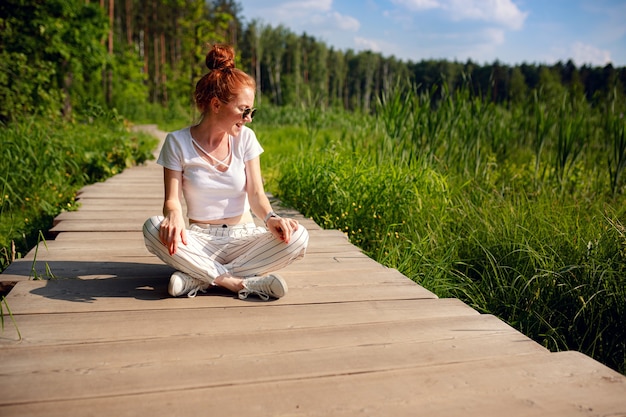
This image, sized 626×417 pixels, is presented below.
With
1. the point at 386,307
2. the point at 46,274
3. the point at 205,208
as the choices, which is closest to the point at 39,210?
the point at 46,274

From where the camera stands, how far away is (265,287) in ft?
6.17

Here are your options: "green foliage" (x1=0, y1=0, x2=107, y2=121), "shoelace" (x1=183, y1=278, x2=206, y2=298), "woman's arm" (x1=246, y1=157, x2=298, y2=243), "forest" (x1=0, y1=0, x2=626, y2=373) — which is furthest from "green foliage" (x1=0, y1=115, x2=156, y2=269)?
"woman's arm" (x1=246, y1=157, x2=298, y2=243)

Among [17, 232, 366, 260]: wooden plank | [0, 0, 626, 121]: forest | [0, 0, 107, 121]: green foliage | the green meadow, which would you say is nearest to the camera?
the green meadow

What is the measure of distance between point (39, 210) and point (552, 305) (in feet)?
11.5

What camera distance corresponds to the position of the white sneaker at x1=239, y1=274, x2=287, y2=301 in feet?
6.07

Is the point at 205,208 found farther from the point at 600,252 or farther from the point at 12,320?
the point at 600,252

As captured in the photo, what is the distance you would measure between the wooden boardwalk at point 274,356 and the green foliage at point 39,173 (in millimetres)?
1164

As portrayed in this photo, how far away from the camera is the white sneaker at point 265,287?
6.07 ft

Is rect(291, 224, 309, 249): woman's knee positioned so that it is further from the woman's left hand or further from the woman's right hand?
the woman's right hand

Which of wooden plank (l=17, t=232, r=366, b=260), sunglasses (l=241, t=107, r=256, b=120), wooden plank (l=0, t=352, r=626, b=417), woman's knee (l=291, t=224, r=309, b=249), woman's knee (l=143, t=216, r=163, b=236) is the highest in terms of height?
sunglasses (l=241, t=107, r=256, b=120)

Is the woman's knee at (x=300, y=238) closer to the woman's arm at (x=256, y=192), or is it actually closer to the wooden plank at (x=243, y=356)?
the woman's arm at (x=256, y=192)

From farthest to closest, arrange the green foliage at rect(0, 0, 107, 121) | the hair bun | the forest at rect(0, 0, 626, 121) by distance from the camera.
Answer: the green foliage at rect(0, 0, 107, 121), the forest at rect(0, 0, 626, 121), the hair bun

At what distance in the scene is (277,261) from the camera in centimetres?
204

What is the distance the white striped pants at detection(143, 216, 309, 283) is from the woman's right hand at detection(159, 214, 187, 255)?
2.3 inches
